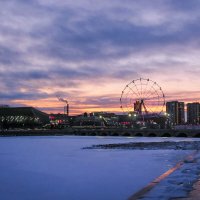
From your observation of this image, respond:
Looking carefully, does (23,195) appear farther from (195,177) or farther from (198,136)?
(198,136)

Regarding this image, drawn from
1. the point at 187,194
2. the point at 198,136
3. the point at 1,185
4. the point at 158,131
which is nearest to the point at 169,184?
the point at 187,194

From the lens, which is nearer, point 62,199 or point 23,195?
point 62,199

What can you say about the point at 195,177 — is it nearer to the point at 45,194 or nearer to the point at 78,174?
the point at 45,194

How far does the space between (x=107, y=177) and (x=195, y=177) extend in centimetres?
845

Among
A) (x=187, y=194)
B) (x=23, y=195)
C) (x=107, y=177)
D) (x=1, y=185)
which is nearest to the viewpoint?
(x=187, y=194)

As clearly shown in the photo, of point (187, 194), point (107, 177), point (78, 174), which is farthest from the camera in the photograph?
point (78, 174)

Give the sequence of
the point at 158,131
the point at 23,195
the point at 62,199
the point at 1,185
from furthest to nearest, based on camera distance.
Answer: the point at 158,131, the point at 1,185, the point at 23,195, the point at 62,199

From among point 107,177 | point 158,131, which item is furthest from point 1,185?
point 158,131

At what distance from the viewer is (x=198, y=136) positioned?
583 feet

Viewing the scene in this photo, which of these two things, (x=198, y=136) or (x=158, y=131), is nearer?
(x=198, y=136)

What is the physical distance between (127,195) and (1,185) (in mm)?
A: 10151

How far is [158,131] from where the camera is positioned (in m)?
195

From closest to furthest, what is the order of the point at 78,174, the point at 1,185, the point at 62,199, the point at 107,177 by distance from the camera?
1. the point at 62,199
2. the point at 1,185
3. the point at 107,177
4. the point at 78,174

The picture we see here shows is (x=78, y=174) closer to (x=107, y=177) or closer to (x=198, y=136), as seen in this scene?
(x=107, y=177)
